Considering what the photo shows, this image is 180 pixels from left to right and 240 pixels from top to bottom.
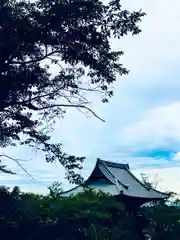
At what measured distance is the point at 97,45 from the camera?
13562 millimetres

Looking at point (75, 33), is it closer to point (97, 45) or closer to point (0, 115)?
point (97, 45)

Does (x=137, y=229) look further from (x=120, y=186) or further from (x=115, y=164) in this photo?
(x=115, y=164)

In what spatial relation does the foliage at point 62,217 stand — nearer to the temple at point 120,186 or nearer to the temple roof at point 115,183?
the temple at point 120,186

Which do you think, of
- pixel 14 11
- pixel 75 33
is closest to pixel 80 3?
pixel 75 33

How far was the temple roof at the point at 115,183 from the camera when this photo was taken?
23.4 m

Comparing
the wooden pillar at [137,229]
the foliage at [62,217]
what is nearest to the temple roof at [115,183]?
the wooden pillar at [137,229]

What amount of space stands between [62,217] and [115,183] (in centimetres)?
930

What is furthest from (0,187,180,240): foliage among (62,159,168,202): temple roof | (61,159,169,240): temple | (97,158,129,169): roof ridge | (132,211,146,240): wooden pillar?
(97,158,129,169): roof ridge

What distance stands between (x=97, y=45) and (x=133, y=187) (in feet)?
42.4

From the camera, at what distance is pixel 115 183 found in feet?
78.0

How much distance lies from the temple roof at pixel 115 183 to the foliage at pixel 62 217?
6002 millimetres

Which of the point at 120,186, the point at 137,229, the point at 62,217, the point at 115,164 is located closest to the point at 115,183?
the point at 120,186

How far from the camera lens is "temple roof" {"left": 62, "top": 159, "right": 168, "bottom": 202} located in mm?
23391

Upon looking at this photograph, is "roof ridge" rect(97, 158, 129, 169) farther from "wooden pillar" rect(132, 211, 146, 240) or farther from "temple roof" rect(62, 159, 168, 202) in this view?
"wooden pillar" rect(132, 211, 146, 240)
